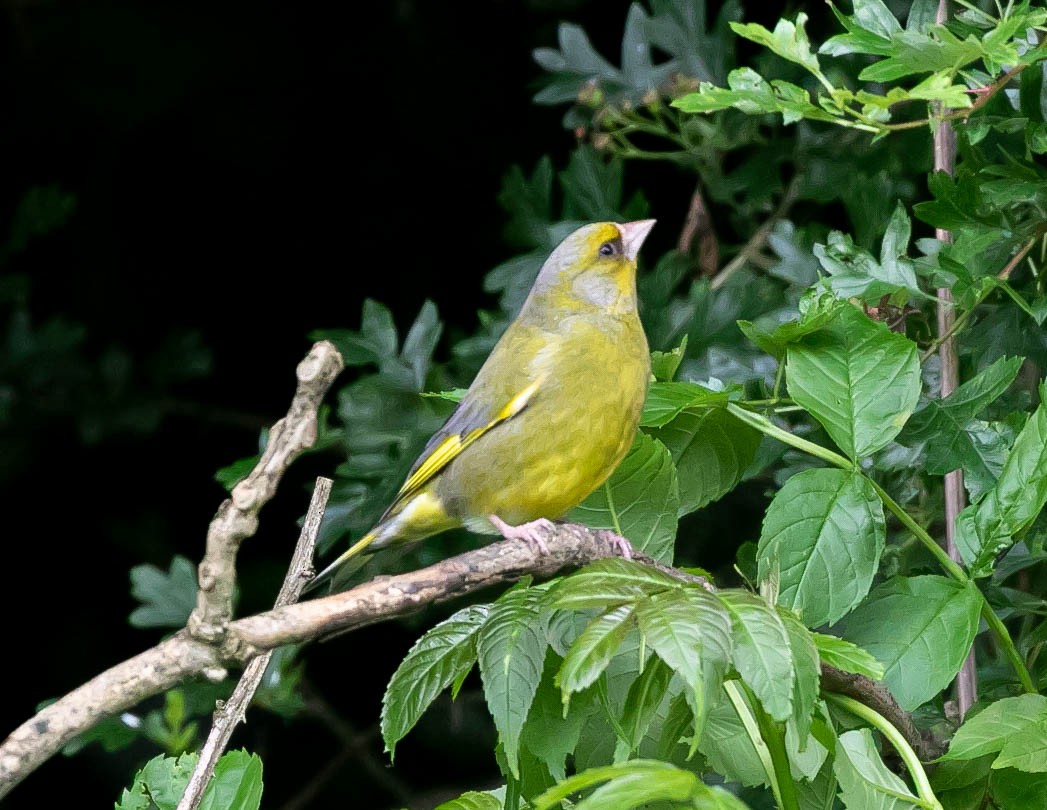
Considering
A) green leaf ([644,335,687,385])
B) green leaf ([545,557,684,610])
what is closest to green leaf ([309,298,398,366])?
green leaf ([644,335,687,385])

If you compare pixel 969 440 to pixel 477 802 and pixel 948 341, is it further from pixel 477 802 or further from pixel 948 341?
pixel 477 802

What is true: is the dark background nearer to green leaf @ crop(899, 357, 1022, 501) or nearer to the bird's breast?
the bird's breast

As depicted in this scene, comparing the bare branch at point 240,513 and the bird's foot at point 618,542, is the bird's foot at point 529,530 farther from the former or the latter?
the bare branch at point 240,513

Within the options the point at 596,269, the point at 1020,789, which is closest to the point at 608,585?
the point at 1020,789

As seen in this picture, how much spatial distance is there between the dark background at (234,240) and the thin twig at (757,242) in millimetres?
941

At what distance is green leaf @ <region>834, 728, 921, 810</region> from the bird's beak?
1417 mm

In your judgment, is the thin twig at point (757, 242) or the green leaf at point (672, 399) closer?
the green leaf at point (672, 399)

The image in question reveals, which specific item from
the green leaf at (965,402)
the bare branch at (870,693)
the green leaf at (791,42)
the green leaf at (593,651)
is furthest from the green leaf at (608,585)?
the green leaf at (791,42)

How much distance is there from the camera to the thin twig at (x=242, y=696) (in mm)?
1349

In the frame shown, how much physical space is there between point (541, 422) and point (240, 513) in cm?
126

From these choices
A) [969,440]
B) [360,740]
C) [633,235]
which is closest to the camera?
[969,440]

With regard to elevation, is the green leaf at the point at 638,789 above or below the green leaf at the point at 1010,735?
above

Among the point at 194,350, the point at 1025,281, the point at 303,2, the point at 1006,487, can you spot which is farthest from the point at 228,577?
the point at 303,2

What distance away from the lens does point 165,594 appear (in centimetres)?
325
